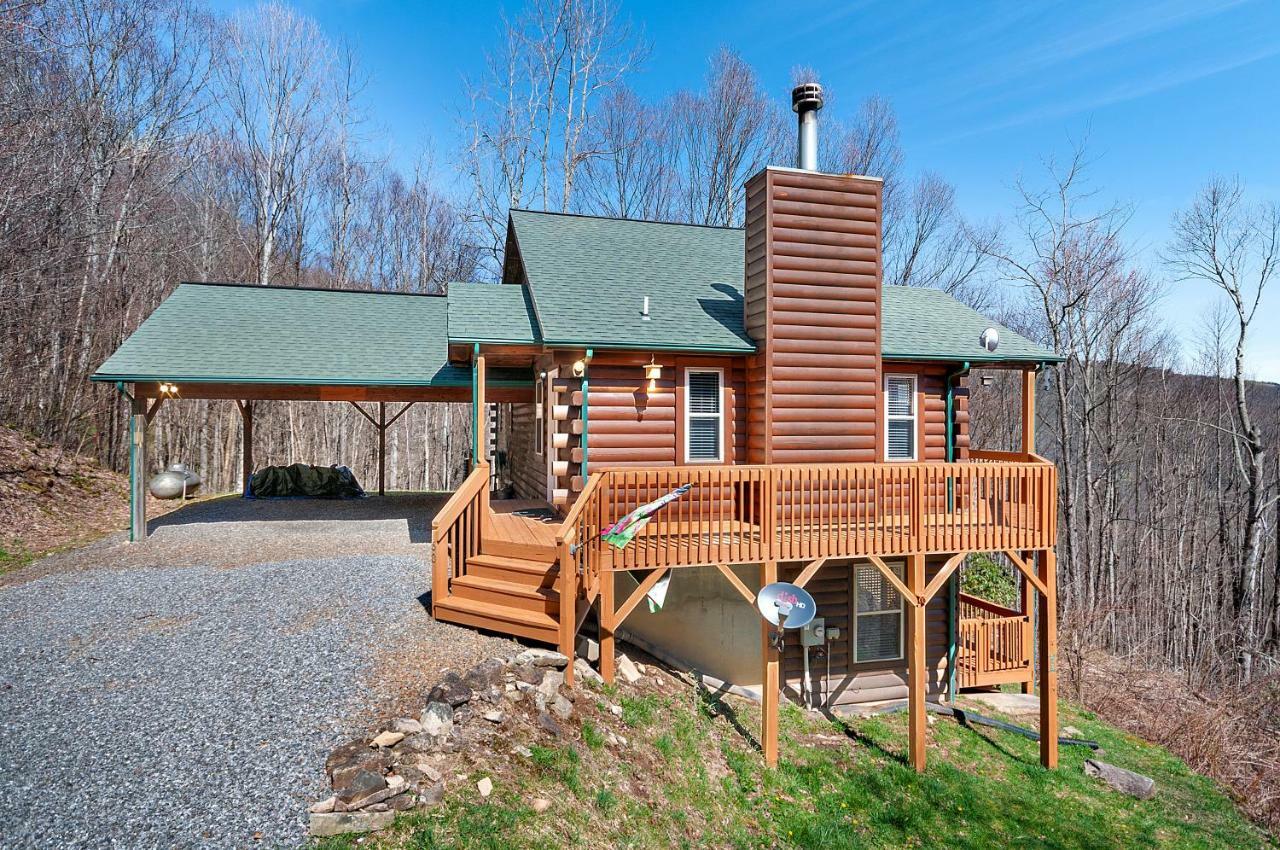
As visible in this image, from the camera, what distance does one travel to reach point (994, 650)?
35.8 ft

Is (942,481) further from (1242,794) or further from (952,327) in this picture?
(1242,794)

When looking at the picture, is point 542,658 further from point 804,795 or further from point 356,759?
point 804,795

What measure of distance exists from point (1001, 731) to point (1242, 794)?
154 inches

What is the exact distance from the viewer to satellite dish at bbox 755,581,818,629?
23.1ft

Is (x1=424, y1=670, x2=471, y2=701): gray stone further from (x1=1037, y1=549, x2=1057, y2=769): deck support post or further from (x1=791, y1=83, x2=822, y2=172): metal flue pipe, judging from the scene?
(x1=791, y1=83, x2=822, y2=172): metal flue pipe

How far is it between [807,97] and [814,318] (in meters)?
3.52

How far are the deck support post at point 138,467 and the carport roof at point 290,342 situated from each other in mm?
760

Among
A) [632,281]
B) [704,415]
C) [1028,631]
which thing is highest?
[632,281]

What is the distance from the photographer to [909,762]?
823 centimetres

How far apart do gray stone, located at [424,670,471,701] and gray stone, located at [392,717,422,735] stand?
0.99 feet

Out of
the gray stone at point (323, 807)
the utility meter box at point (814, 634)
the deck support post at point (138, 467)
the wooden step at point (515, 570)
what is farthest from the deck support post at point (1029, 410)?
the deck support post at point (138, 467)

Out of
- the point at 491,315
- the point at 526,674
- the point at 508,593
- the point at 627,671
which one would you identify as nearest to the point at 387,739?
the point at 526,674

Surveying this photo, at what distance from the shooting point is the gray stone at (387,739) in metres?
4.84

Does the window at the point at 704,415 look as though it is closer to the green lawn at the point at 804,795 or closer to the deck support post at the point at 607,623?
the deck support post at the point at 607,623
